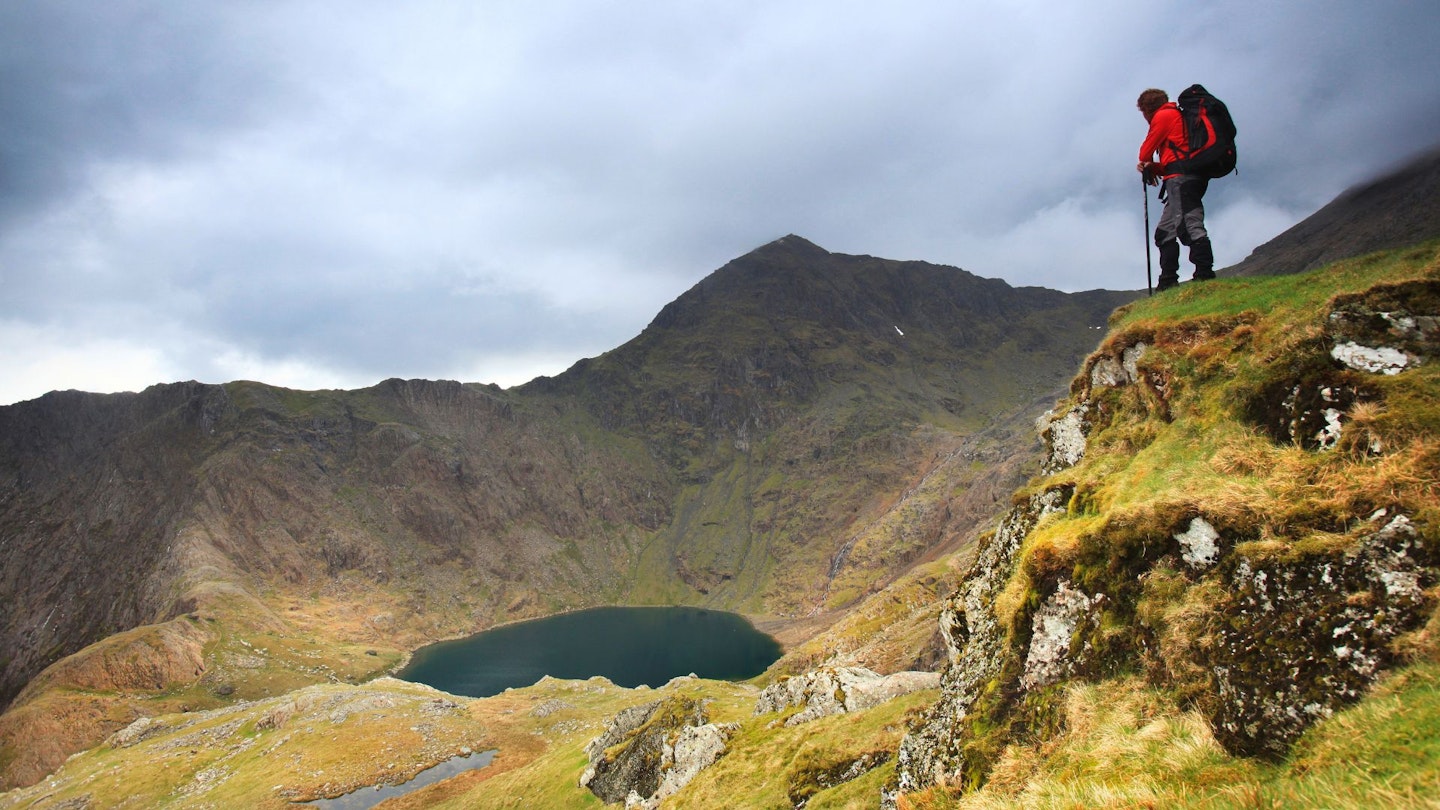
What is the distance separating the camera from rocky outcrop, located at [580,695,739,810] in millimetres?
28516

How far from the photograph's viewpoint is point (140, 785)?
61.7 m

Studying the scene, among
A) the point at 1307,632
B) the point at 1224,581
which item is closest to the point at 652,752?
the point at 1224,581

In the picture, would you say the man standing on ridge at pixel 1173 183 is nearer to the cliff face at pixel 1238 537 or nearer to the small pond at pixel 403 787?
the cliff face at pixel 1238 537

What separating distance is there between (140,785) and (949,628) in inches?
3307

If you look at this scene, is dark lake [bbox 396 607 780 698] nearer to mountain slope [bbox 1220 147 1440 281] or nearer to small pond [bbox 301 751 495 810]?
small pond [bbox 301 751 495 810]

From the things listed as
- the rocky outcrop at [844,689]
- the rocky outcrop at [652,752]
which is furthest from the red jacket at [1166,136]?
the rocky outcrop at [652,752]

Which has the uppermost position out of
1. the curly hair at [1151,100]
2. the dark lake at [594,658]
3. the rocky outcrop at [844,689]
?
the curly hair at [1151,100]

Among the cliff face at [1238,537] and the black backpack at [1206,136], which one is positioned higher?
the black backpack at [1206,136]

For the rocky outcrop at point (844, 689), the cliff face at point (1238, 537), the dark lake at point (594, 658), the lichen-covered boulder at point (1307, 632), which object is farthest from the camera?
the dark lake at point (594, 658)

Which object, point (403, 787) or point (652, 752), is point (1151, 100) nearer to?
point (652, 752)

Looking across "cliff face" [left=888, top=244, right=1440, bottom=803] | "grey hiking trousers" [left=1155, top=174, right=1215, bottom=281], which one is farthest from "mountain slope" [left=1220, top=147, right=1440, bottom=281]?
"cliff face" [left=888, top=244, right=1440, bottom=803]

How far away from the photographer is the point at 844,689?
26297 mm

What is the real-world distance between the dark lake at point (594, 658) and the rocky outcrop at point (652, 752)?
102 meters

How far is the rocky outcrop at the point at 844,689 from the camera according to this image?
25.0 metres
